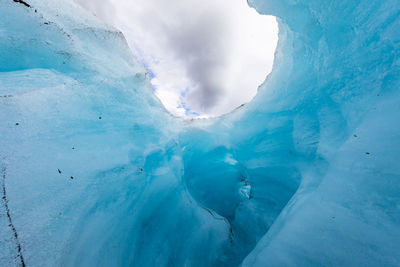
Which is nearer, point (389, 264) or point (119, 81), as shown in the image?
point (389, 264)

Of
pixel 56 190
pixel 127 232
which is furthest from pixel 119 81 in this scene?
pixel 127 232

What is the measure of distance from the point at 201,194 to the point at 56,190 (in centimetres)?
292

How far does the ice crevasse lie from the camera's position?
4.29ft

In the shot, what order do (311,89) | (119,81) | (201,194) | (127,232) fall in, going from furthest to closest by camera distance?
(201,194) < (119,81) < (311,89) < (127,232)

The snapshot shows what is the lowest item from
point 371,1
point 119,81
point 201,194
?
point 201,194

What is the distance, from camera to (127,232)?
204 cm

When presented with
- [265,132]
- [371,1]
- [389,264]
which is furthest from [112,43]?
[389,264]

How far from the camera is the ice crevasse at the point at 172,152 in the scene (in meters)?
1.31

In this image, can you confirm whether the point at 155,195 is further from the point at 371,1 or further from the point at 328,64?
the point at 371,1

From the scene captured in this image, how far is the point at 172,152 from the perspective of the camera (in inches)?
141

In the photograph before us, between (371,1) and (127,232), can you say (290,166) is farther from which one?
(127,232)

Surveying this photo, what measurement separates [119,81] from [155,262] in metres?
2.74

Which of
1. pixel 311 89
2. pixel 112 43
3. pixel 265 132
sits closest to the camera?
pixel 311 89

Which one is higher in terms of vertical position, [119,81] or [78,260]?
[119,81]
